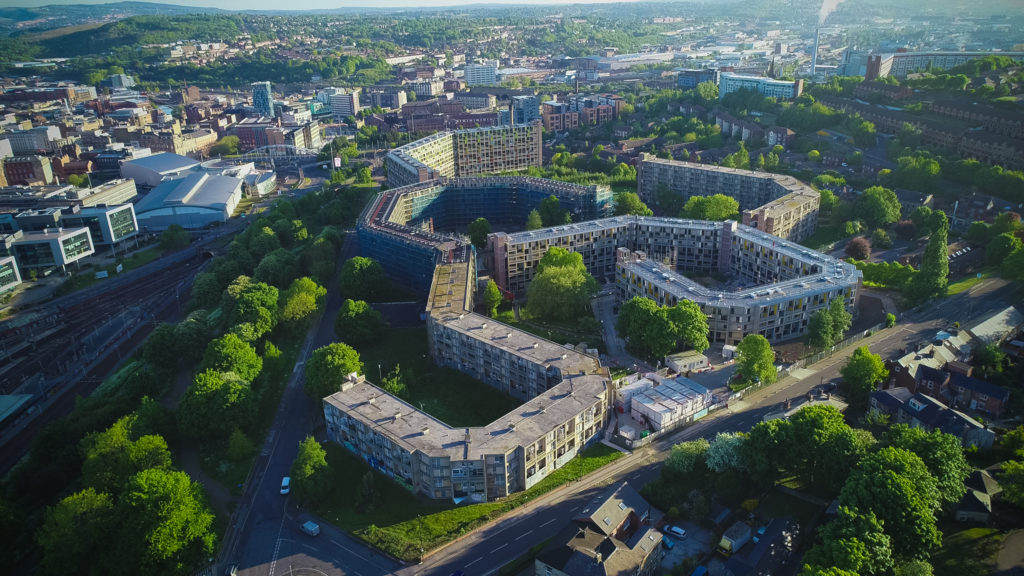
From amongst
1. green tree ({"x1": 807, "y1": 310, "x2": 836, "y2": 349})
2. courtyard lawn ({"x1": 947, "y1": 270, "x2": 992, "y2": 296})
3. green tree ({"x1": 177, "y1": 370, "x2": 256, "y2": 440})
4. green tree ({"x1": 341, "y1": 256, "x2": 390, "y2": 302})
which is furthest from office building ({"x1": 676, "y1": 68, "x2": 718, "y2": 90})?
green tree ({"x1": 177, "y1": 370, "x2": 256, "y2": 440})

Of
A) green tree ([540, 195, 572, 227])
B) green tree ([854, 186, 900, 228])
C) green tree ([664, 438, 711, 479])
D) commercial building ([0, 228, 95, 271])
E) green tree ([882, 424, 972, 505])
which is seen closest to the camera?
green tree ([882, 424, 972, 505])

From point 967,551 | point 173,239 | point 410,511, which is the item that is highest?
point 967,551

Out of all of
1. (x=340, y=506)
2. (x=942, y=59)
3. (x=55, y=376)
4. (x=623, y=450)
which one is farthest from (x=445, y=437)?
(x=942, y=59)

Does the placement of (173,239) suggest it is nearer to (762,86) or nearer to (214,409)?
(214,409)

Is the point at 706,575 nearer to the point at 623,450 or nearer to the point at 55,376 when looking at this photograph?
the point at 623,450

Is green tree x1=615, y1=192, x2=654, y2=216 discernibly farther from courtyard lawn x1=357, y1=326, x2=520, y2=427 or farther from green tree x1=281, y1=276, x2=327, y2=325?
green tree x1=281, y1=276, x2=327, y2=325

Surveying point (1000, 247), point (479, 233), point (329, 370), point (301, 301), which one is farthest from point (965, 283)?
point (301, 301)
